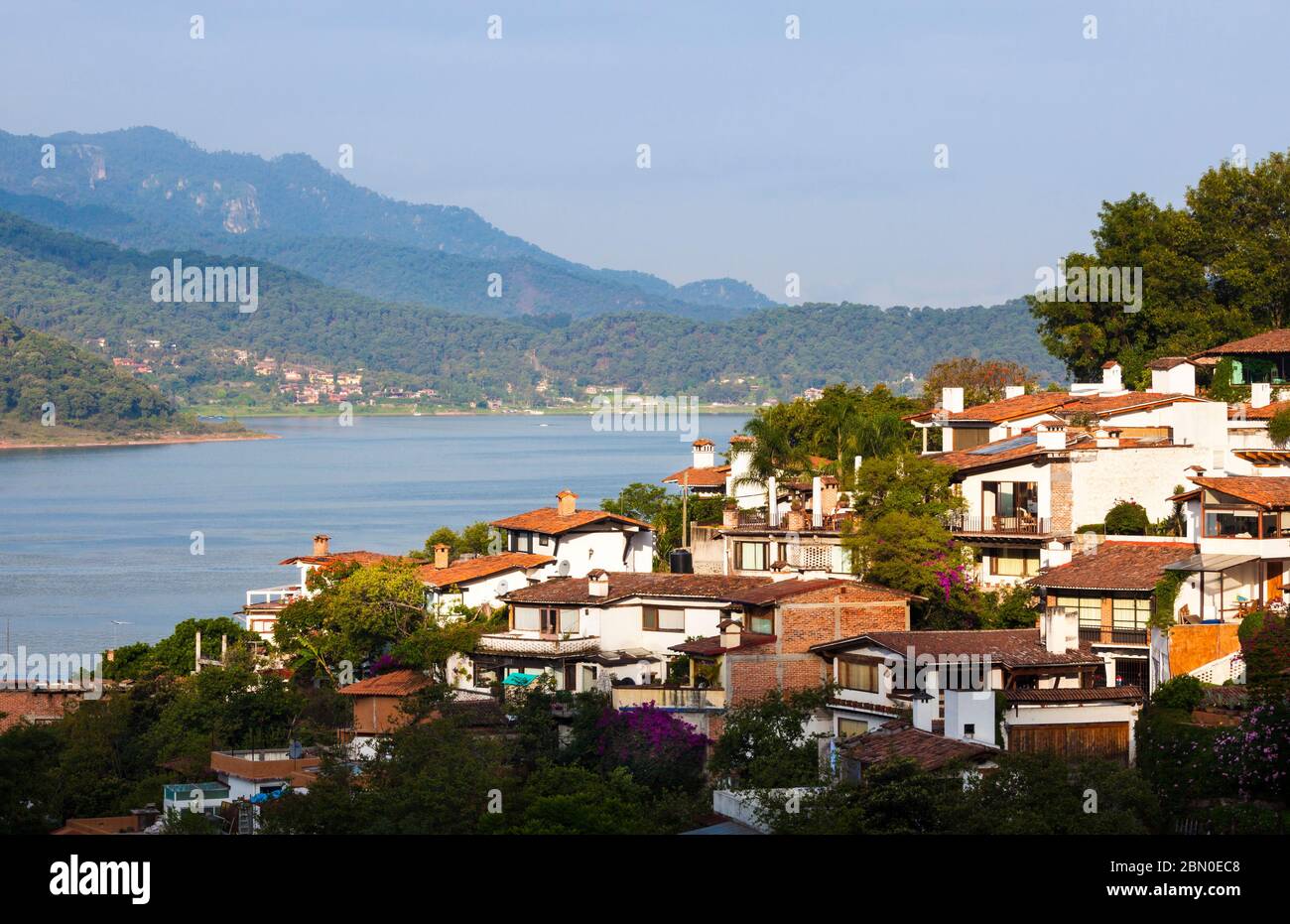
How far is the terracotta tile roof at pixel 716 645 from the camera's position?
23.6 m

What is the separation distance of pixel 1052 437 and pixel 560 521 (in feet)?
37.1

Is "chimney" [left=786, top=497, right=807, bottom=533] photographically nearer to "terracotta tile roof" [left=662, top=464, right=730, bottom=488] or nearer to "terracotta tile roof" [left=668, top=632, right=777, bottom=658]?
"terracotta tile roof" [left=668, top=632, right=777, bottom=658]

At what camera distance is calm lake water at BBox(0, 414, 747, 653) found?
212ft


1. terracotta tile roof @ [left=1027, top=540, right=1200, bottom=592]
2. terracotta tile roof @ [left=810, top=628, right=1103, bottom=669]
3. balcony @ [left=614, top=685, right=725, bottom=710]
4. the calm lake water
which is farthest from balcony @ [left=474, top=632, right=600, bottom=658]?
the calm lake water

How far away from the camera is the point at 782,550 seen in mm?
28984

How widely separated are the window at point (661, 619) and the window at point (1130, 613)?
23.5ft

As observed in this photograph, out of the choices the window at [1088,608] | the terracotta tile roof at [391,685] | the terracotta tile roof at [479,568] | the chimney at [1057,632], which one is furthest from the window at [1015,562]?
the terracotta tile roof at [479,568]

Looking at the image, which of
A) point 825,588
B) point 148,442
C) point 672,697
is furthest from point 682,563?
point 148,442

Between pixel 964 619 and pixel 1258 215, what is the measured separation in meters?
18.8

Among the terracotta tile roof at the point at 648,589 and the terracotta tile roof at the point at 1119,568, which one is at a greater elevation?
the terracotta tile roof at the point at 1119,568

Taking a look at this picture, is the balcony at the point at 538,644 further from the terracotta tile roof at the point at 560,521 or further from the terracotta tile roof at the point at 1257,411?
the terracotta tile roof at the point at 1257,411
